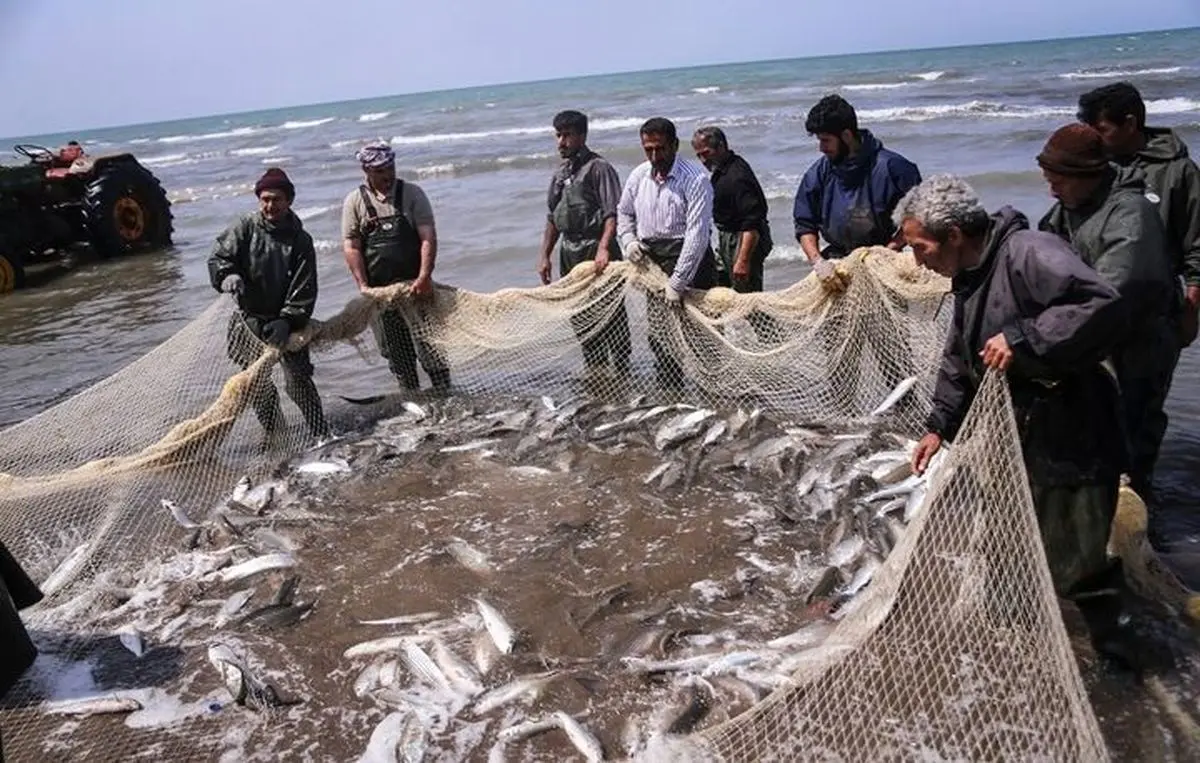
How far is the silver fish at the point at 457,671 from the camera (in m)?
4.60

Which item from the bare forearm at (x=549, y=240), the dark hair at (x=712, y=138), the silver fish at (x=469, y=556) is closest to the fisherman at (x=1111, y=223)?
the dark hair at (x=712, y=138)

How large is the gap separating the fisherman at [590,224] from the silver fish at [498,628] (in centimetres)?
332

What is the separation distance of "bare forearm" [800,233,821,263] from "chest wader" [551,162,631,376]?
1578mm

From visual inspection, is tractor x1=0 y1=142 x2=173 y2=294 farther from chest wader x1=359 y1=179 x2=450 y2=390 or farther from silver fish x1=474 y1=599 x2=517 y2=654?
silver fish x1=474 y1=599 x2=517 y2=654

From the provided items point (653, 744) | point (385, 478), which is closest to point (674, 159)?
point (385, 478)

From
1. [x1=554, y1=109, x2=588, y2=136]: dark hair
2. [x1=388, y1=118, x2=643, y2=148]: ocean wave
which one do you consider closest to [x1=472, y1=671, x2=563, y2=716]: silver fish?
[x1=554, y1=109, x2=588, y2=136]: dark hair

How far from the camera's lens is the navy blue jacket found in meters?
6.64

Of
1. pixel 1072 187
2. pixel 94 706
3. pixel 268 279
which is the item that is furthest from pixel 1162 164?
pixel 268 279

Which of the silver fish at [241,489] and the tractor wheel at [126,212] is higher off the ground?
the tractor wheel at [126,212]

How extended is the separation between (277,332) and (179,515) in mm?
1758

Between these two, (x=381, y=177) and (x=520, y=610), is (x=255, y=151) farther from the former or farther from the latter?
(x=520, y=610)

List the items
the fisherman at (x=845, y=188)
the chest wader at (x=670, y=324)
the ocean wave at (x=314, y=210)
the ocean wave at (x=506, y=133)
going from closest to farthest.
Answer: the fisherman at (x=845, y=188)
the chest wader at (x=670, y=324)
the ocean wave at (x=314, y=210)
the ocean wave at (x=506, y=133)

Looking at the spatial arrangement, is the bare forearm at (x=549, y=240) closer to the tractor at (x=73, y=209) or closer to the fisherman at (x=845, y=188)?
the fisherman at (x=845, y=188)

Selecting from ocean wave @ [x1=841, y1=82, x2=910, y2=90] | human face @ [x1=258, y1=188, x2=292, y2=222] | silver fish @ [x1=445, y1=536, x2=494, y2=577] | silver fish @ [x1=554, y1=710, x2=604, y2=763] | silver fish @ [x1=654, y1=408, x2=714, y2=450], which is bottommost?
silver fish @ [x1=554, y1=710, x2=604, y2=763]
